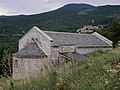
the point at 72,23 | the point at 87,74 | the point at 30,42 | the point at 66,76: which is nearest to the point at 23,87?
the point at 66,76

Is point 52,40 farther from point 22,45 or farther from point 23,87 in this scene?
point 23,87

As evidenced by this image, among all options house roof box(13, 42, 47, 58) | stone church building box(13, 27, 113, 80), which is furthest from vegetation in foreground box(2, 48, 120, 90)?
house roof box(13, 42, 47, 58)

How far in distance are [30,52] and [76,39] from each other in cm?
711

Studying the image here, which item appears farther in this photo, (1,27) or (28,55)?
(1,27)

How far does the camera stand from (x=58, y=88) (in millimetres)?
7652

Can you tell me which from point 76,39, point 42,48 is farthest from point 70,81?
point 76,39

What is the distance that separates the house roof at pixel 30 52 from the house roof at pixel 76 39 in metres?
1.97

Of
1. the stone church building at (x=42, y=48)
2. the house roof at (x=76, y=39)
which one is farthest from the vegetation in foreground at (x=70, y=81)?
the house roof at (x=76, y=39)

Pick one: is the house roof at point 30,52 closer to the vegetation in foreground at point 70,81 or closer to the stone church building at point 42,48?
the stone church building at point 42,48

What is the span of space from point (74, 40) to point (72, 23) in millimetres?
135971

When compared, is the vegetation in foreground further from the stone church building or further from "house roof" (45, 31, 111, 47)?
"house roof" (45, 31, 111, 47)

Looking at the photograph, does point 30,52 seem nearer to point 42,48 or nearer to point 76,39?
point 42,48

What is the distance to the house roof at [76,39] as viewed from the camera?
126 ft

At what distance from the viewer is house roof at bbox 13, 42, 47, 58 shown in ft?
120
